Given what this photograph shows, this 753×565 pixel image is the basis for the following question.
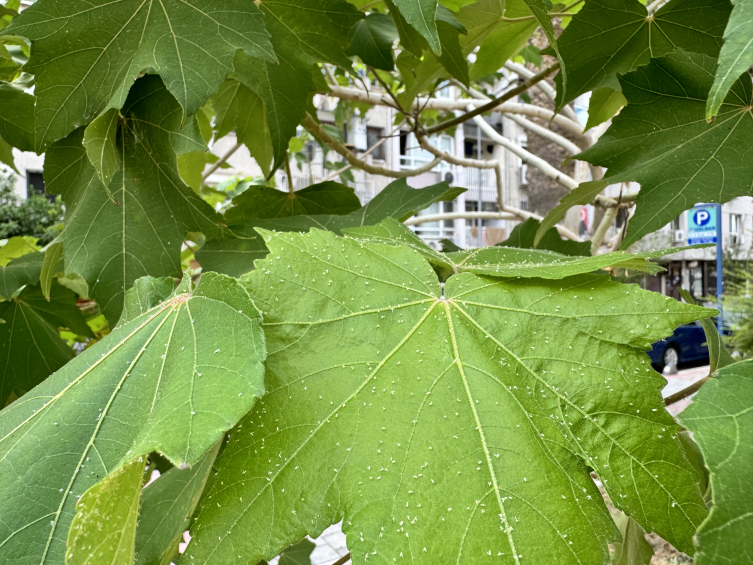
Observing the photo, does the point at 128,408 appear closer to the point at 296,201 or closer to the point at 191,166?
the point at 296,201

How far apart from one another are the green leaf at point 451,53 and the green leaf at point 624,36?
136 millimetres

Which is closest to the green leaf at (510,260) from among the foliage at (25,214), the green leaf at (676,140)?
the green leaf at (676,140)

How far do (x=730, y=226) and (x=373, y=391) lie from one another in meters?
11.9

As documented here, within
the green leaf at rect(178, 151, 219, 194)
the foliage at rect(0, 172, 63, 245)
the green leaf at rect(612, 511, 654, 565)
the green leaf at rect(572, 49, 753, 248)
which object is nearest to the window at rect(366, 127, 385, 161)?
the foliage at rect(0, 172, 63, 245)

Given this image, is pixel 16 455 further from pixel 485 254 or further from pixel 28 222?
pixel 28 222

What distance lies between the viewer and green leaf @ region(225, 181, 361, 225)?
0.89 meters

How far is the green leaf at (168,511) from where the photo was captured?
1.47 ft

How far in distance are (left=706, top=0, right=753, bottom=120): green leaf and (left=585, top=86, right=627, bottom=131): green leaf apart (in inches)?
→ 22.4

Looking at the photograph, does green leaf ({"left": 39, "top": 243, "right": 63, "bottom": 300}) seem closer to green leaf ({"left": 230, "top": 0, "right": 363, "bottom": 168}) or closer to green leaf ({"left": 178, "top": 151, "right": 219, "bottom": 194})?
green leaf ({"left": 230, "top": 0, "right": 363, "bottom": 168})

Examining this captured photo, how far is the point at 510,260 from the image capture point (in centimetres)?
50

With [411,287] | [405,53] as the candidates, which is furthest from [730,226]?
[411,287]

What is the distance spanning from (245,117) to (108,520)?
0.72m

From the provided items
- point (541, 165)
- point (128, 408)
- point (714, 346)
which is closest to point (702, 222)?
point (541, 165)

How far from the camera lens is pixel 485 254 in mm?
495
